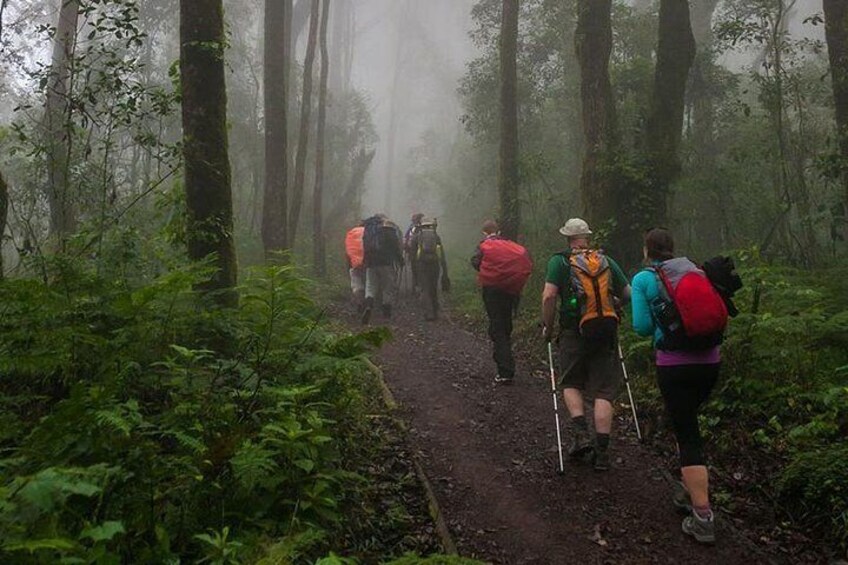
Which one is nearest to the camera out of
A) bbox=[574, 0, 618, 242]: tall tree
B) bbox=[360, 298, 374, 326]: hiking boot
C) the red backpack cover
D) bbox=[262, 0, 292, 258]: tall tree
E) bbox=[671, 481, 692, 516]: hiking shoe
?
the red backpack cover

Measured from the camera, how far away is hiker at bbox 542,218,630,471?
583cm

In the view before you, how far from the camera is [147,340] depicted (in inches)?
192

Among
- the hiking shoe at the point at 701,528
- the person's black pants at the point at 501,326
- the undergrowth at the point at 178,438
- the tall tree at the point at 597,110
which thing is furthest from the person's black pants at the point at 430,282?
the hiking shoe at the point at 701,528

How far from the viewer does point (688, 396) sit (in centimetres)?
470

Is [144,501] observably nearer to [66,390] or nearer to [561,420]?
[66,390]

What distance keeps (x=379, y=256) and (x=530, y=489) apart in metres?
8.50

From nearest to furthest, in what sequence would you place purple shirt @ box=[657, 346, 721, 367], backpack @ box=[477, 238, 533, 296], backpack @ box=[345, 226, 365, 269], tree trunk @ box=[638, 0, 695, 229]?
purple shirt @ box=[657, 346, 721, 367], backpack @ box=[477, 238, 533, 296], tree trunk @ box=[638, 0, 695, 229], backpack @ box=[345, 226, 365, 269]

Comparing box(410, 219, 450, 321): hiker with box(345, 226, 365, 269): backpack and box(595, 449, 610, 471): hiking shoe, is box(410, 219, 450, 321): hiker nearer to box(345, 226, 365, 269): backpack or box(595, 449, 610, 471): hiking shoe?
box(345, 226, 365, 269): backpack

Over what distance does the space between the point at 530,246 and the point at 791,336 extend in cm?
982

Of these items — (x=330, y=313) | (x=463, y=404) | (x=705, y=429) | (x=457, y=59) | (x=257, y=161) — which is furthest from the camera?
(x=457, y=59)

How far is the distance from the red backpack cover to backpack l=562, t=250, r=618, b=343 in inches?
50.3

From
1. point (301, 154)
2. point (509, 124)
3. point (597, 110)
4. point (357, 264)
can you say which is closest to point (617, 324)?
point (597, 110)

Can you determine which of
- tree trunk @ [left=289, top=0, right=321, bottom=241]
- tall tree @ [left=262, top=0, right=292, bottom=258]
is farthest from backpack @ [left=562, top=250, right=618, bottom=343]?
tree trunk @ [left=289, top=0, right=321, bottom=241]

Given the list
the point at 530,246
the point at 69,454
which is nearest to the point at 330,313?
the point at 530,246
